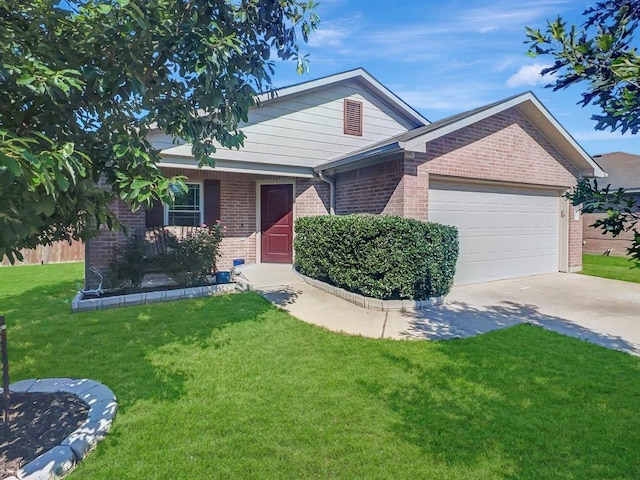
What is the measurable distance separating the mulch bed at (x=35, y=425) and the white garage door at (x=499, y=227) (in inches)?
287

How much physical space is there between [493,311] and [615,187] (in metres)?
13.6

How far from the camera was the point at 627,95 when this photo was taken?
6.02ft

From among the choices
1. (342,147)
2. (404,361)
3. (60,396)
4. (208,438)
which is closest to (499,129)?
(342,147)

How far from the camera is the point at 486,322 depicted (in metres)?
5.98

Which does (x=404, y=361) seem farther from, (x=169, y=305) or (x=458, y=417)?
(x=169, y=305)

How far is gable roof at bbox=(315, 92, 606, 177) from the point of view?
760 cm

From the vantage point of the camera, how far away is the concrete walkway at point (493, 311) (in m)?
5.49

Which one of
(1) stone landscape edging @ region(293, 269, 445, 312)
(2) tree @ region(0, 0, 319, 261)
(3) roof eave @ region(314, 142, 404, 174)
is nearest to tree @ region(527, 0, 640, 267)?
(2) tree @ region(0, 0, 319, 261)

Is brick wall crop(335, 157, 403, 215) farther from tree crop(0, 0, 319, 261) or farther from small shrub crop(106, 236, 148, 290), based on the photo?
small shrub crop(106, 236, 148, 290)

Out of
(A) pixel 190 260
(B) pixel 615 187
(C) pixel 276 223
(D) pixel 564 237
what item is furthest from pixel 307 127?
(B) pixel 615 187

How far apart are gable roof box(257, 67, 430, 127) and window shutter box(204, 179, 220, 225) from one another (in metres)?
2.74

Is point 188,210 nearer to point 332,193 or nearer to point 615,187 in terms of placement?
point 332,193

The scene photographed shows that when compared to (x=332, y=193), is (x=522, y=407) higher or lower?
lower

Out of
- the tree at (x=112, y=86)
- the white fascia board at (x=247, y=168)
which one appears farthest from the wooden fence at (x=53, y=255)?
the tree at (x=112, y=86)
